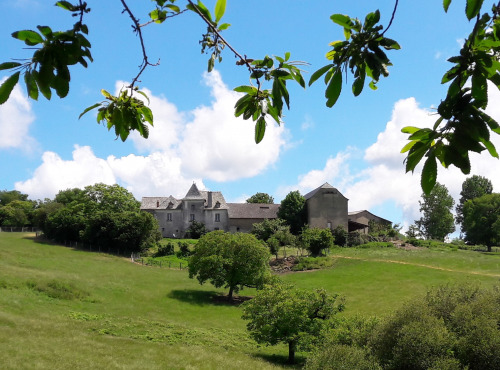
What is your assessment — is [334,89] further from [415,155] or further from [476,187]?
[476,187]

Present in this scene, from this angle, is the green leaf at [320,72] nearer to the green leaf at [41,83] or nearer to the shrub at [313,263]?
the green leaf at [41,83]

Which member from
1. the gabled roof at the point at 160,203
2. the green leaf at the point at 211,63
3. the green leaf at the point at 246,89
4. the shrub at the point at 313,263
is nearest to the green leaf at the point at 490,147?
the green leaf at the point at 246,89

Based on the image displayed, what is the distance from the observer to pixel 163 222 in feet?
207

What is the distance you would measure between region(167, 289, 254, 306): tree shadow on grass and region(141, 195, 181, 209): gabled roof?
3310 cm

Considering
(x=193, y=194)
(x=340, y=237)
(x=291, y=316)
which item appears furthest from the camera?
(x=193, y=194)

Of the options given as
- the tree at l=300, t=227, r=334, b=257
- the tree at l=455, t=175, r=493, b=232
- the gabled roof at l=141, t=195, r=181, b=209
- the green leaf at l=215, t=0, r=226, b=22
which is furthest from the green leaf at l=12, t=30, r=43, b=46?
the tree at l=455, t=175, r=493, b=232

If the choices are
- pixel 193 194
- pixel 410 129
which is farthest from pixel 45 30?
pixel 193 194

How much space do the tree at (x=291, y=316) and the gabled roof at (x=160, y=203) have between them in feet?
147

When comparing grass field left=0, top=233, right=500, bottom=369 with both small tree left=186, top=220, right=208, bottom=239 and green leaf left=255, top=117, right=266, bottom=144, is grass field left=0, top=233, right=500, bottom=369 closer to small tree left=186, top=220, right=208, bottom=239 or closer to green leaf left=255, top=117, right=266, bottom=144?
green leaf left=255, top=117, right=266, bottom=144

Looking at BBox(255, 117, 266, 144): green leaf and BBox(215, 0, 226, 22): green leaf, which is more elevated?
BBox(215, 0, 226, 22): green leaf

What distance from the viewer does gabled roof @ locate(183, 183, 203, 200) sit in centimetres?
6285

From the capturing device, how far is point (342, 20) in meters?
1.72

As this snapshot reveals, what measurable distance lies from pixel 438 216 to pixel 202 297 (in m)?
47.2

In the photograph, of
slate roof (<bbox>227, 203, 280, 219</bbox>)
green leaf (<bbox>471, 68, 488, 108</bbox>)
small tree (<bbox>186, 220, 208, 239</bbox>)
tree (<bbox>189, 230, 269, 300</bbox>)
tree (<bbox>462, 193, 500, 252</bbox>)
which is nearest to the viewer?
green leaf (<bbox>471, 68, 488, 108</bbox>)
